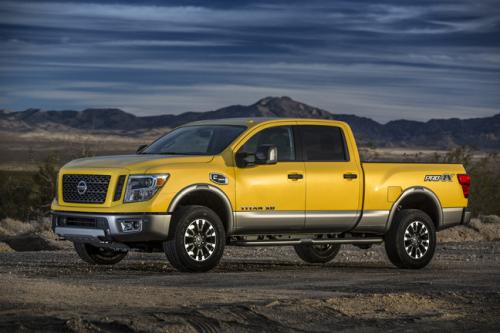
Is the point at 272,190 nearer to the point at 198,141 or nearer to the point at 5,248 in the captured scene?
the point at 198,141

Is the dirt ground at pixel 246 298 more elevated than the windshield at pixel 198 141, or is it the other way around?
the windshield at pixel 198 141

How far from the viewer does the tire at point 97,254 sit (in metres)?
16.7

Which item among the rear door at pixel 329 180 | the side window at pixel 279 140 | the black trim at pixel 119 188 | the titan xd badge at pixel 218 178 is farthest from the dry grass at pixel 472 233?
Answer: the black trim at pixel 119 188

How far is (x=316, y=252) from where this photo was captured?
18.8 meters

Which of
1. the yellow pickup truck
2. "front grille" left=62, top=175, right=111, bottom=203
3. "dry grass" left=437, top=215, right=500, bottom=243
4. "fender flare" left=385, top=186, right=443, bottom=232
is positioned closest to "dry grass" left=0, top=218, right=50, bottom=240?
"dry grass" left=437, top=215, right=500, bottom=243

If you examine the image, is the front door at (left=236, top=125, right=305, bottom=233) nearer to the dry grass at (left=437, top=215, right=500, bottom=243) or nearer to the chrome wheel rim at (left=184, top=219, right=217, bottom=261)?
the chrome wheel rim at (left=184, top=219, right=217, bottom=261)

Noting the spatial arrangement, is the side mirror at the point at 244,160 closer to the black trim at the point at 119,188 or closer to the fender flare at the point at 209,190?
the fender flare at the point at 209,190

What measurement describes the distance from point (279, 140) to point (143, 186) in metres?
2.46

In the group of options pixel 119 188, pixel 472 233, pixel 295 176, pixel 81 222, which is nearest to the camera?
pixel 119 188

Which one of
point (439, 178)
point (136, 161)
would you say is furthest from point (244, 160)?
point (439, 178)

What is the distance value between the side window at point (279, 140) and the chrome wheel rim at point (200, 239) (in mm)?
1397

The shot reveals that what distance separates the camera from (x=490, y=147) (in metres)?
199

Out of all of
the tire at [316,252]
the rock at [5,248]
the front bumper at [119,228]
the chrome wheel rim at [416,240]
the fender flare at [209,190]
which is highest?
the fender flare at [209,190]

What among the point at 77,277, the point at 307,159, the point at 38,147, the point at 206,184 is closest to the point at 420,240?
the point at 307,159
